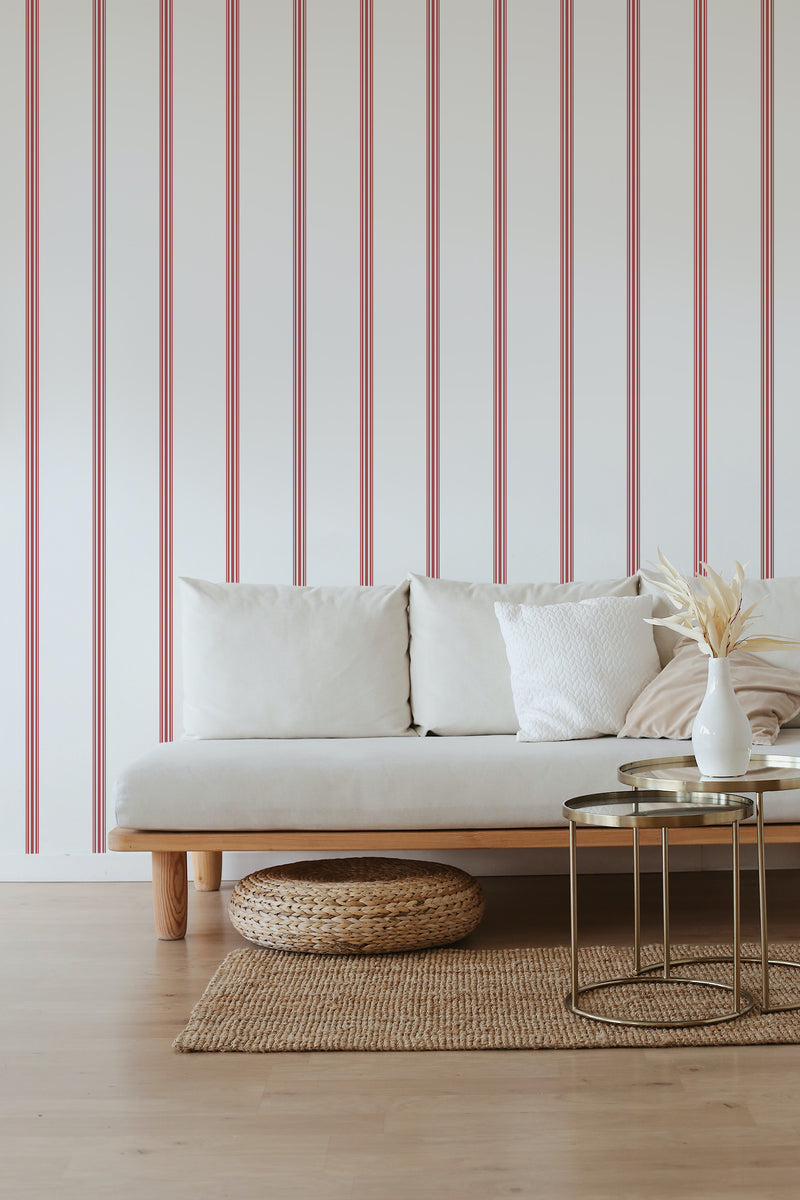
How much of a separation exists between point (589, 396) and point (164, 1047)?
2.51 m

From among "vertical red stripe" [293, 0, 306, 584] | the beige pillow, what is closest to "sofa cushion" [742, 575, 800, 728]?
the beige pillow

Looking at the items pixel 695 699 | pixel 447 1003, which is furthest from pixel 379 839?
pixel 695 699

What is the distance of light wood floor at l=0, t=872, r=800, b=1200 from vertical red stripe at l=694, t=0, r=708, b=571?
208 cm

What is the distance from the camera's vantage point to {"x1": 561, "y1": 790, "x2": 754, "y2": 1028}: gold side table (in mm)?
2141

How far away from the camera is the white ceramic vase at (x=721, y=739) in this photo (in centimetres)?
227

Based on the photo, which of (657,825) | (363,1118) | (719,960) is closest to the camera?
(363,1118)

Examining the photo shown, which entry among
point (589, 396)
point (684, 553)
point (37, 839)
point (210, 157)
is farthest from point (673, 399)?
point (37, 839)

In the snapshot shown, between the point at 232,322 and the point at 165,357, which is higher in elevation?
the point at 232,322

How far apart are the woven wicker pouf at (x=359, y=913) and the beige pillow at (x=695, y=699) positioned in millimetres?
Result: 687

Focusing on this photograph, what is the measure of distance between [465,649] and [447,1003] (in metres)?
1.28

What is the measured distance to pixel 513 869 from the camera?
3701mm

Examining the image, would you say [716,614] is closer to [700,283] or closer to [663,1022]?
[663,1022]

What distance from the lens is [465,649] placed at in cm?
341

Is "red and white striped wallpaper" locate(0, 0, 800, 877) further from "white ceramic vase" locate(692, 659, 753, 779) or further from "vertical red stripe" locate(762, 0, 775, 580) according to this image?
"white ceramic vase" locate(692, 659, 753, 779)
